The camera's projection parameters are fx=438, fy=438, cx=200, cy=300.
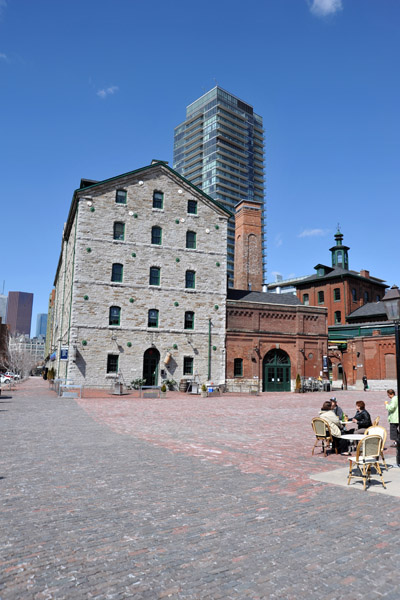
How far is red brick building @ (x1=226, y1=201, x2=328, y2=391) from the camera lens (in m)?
35.0

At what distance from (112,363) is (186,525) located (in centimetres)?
2624

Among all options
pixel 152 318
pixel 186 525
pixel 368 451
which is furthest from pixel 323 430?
pixel 152 318

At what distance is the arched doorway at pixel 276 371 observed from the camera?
119 ft

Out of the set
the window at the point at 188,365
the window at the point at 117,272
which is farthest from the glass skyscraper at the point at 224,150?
the window at the point at 117,272

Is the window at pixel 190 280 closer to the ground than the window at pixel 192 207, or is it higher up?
closer to the ground

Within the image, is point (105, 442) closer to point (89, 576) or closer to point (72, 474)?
point (72, 474)

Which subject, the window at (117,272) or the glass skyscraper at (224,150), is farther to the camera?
the glass skyscraper at (224,150)

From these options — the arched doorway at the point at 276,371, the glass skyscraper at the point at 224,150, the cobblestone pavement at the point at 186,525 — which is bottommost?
the cobblestone pavement at the point at 186,525

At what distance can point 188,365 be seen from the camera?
1304 inches

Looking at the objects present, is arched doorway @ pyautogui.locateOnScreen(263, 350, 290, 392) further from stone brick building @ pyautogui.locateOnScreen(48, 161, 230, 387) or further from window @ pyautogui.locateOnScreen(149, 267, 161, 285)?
window @ pyautogui.locateOnScreen(149, 267, 161, 285)

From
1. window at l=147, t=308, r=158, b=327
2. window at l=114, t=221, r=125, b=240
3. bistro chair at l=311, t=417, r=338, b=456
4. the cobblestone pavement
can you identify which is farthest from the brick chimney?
the cobblestone pavement

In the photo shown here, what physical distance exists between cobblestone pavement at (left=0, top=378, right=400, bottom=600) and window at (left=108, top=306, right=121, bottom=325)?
816 inches

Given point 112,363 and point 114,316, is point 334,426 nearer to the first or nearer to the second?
point 112,363

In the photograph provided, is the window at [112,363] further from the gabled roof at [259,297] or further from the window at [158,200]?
the window at [158,200]
